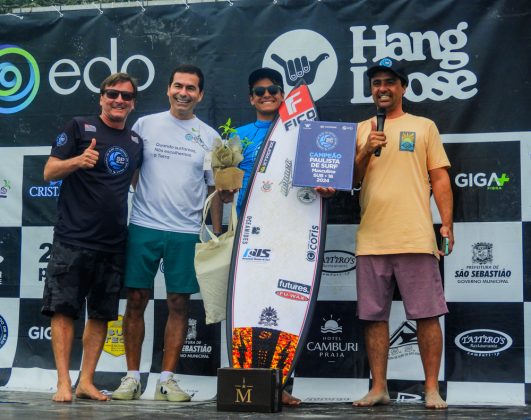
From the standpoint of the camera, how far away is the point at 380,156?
504 centimetres

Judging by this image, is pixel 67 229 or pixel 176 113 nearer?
pixel 67 229

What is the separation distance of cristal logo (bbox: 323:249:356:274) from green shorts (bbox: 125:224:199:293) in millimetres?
839

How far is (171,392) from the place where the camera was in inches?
207

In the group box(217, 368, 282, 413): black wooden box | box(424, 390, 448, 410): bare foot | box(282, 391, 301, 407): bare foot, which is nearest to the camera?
box(217, 368, 282, 413): black wooden box

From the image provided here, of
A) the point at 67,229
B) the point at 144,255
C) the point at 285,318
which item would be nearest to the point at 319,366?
the point at 285,318

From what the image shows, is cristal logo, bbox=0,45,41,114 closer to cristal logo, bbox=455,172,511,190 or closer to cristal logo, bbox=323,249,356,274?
cristal logo, bbox=323,249,356,274

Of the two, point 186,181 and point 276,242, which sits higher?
point 186,181

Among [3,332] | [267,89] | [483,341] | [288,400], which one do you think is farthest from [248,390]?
[3,332]

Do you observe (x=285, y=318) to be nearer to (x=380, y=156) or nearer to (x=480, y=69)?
(x=380, y=156)

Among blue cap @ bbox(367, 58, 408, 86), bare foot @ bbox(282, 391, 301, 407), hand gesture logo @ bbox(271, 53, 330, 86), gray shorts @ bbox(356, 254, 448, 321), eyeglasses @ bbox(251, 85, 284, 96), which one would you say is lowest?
bare foot @ bbox(282, 391, 301, 407)

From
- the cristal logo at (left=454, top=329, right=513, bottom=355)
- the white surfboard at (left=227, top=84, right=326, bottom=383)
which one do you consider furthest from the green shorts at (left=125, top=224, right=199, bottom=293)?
the cristal logo at (left=454, top=329, right=513, bottom=355)

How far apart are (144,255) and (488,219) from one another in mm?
2023

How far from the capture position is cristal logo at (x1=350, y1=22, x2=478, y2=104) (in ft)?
18.1

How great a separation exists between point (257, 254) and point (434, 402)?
1231 mm
